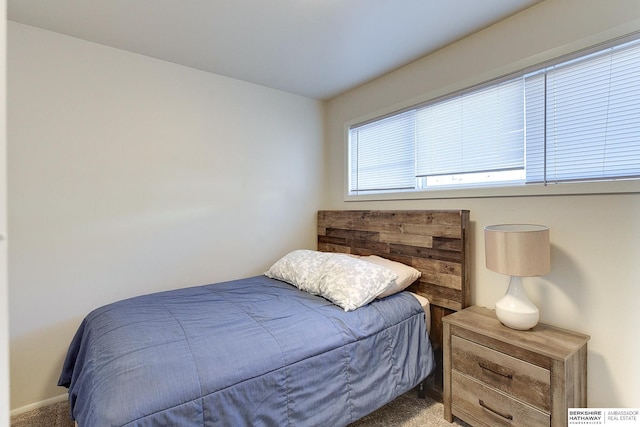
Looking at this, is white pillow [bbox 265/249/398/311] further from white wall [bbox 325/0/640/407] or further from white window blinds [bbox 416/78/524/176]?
white window blinds [bbox 416/78/524/176]

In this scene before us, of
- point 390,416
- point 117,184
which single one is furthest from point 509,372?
point 117,184

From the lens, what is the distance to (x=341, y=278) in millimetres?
1868

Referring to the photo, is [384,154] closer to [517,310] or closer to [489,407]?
[517,310]

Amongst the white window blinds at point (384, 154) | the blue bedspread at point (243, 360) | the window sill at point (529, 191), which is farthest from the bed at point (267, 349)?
the white window blinds at point (384, 154)

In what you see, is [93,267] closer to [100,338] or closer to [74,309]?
[74,309]

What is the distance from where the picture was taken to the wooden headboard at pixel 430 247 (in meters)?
1.88

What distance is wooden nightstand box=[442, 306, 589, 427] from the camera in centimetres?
Result: 131

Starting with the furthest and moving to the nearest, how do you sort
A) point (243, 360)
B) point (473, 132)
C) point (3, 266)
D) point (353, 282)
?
1. point (473, 132)
2. point (353, 282)
3. point (243, 360)
4. point (3, 266)

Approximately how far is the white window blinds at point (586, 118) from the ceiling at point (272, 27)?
1.66ft

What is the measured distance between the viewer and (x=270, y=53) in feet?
7.12

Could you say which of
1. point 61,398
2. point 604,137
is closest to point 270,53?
point 604,137

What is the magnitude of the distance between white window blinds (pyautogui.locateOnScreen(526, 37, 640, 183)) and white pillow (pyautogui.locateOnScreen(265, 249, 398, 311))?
1090 mm

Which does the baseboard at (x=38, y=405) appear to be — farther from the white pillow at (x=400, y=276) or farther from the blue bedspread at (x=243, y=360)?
the white pillow at (x=400, y=276)

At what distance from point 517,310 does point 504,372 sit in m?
0.32
